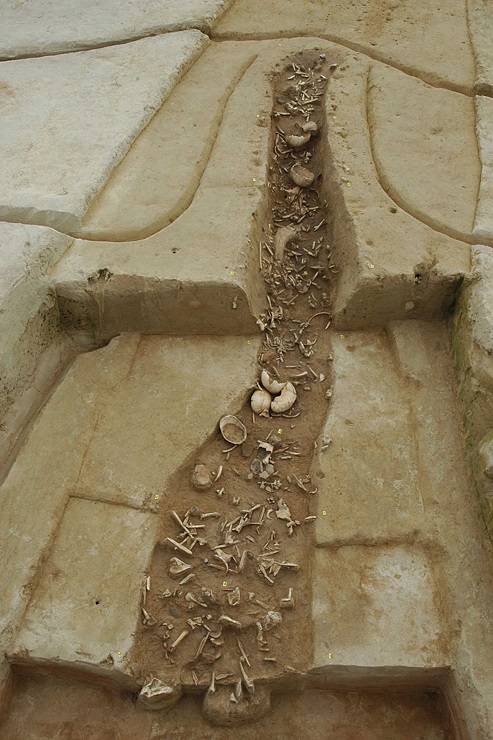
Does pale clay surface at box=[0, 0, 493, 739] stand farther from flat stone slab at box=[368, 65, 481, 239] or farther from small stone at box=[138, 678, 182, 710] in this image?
small stone at box=[138, 678, 182, 710]

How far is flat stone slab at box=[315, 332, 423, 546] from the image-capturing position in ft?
10.9

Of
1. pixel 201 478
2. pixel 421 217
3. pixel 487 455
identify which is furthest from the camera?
pixel 421 217

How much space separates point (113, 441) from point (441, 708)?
227 cm

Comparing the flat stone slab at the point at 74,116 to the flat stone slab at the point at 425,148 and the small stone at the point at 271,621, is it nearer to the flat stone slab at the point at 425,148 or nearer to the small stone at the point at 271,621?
the flat stone slab at the point at 425,148

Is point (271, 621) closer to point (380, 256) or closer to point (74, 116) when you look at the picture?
point (380, 256)

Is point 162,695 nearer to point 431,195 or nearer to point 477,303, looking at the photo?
point 477,303

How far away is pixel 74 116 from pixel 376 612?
4.43 metres

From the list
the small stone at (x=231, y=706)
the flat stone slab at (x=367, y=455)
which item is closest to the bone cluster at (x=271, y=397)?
the flat stone slab at (x=367, y=455)

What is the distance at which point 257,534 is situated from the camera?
338 centimetres

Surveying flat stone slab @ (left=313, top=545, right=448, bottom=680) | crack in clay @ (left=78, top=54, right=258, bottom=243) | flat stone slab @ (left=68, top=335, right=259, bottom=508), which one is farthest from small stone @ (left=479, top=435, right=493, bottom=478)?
crack in clay @ (left=78, top=54, right=258, bottom=243)

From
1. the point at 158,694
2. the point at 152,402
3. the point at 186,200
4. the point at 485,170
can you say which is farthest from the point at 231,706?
the point at 485,170

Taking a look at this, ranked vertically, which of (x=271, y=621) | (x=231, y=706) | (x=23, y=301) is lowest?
(x=231, y=706)

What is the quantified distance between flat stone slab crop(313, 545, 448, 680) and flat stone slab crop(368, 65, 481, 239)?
2321 millimetres

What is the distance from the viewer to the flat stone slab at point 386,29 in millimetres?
5699
